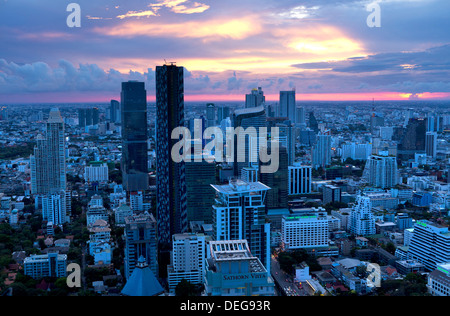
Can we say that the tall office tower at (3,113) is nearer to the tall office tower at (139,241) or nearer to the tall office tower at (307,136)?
the tall office tower at (139,241)

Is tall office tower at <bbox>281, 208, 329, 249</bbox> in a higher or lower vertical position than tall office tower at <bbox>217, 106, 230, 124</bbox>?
lower

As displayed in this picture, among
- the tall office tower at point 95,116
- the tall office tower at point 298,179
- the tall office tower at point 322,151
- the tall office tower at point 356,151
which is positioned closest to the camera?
the tall office tower at point 298,179

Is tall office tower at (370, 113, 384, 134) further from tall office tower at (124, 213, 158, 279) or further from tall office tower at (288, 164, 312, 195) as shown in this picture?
tall office tower at (124, 213, 158, 279)

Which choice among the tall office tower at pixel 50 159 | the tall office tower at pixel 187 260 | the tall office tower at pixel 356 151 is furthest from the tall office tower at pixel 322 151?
the tall office tower at pixel 187 260

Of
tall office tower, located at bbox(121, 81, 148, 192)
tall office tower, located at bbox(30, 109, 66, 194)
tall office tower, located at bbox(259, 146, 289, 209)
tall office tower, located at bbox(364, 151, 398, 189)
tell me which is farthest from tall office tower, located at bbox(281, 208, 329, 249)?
tall office tower, located at bbox(121, 81, 148, 192)

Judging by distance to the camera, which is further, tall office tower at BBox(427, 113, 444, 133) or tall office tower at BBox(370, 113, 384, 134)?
tall office tower at BBox(370, 113, 384, 134)

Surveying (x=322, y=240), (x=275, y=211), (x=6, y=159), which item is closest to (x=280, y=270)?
(x=322, y=240)

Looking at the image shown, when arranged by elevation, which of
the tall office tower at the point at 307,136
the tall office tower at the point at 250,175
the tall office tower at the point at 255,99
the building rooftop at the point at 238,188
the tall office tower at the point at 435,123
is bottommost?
the tall office tower at the point at 250,175
